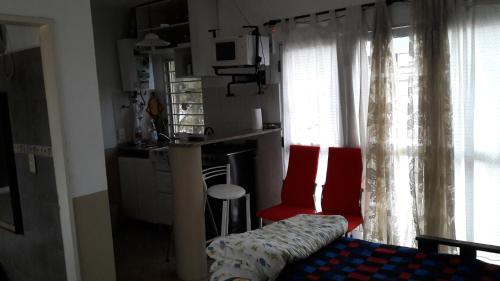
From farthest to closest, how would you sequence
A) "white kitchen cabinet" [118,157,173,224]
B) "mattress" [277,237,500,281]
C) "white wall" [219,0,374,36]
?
"white kitchen cabinet" [118,157,173,224], "white wall" [219,0,374,36], "mattress" [277,237,500,281]

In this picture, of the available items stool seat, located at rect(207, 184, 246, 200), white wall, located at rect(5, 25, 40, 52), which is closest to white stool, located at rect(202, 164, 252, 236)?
stool seat, located at rect(207, 184, 246, 200)

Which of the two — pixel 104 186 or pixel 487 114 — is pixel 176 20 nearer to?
pixel 104 186

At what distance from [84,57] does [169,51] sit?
246 centimetres

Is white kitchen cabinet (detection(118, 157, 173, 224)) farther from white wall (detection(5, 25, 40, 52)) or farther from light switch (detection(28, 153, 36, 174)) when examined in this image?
white wall (detection(5, 25, 40, 52))

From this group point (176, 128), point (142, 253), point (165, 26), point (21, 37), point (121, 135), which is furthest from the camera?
point (176, 128)

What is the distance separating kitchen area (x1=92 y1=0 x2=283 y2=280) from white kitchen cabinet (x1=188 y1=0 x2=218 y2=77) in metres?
0.01

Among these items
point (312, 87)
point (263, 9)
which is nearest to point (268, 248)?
point (312, 87)

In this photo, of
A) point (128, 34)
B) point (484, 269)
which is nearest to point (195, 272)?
point (484, 269)

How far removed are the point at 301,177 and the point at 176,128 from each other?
7.21 ft

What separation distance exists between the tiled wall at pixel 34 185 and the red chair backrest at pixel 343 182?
2182 millimetres

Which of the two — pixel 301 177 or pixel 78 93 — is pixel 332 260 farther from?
pixel 78 93

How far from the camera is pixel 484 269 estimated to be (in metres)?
2.10

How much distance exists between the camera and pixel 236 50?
12.7ft

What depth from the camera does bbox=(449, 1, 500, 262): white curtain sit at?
3.06 meters
